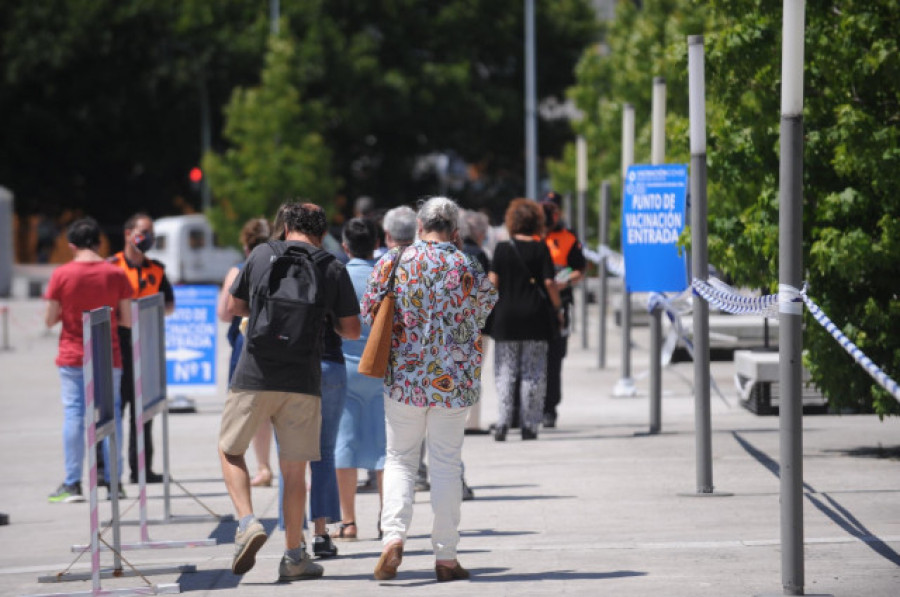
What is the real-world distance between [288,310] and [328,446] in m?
1.15

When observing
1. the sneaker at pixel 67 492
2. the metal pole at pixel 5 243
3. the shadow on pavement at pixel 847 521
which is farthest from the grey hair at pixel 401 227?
the metal pole at pixel 5 243

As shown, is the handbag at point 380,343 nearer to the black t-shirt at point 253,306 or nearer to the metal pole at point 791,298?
the black t-shirt at point 253,306

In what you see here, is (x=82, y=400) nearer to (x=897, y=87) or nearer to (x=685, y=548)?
(x=685, y=548)

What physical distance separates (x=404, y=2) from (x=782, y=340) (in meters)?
49.1

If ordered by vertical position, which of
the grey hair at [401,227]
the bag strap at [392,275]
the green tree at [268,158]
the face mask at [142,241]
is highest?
the green tree at [268,158]

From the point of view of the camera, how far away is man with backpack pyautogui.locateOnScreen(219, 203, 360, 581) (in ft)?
25.0

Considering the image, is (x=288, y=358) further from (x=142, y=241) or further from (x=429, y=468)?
(x=142, y=241)

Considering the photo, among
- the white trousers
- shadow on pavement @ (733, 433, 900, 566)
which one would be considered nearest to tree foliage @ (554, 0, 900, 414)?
shadow on pavement @ (733, 433, 900, 566)

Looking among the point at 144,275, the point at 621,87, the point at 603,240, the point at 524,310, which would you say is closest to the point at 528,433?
the point at 524,310

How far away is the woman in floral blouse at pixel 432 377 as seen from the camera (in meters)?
7.56

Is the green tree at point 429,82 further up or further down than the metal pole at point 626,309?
further up

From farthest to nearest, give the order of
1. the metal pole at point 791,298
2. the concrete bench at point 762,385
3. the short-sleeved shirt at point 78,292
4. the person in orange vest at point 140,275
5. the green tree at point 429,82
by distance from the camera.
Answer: the green tree at point 429,82 < the concrete bench at point 762,385 < the person in orange vest at point 140,275 < the short-sleeved shirt at point 78,292 < the metal pole at point 791,298

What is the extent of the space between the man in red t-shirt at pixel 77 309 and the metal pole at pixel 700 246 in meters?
3.75

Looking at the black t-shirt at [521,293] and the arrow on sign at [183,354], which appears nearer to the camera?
the black t-shirt at [521,293]
